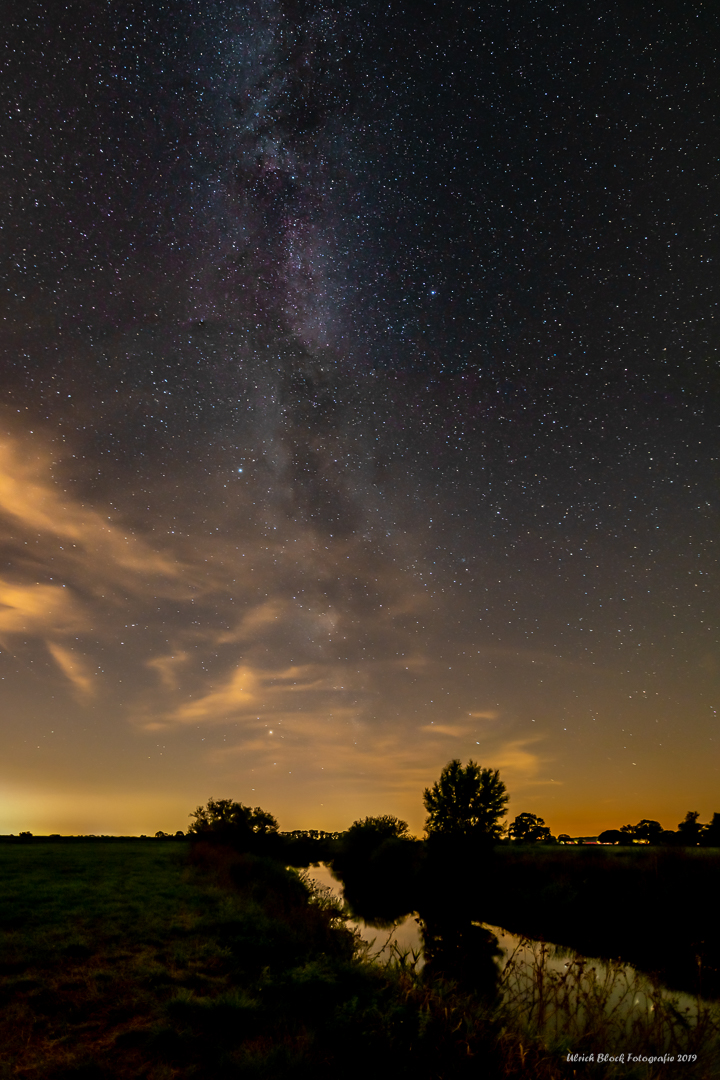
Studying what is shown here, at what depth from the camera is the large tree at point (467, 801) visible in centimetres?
5028

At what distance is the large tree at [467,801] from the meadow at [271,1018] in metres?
42.4

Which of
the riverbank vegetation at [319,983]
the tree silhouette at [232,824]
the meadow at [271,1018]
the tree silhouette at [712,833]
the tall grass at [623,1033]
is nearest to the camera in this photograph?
the meadow at [271,1018]

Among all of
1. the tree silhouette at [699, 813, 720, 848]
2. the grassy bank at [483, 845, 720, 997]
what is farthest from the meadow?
the tree silhouette at [699, 813, 720, 848]

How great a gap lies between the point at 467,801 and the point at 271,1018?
4964 cm

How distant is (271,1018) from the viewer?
7.63m

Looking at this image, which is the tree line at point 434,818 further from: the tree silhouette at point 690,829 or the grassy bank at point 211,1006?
the grassy bank at point 211,1006

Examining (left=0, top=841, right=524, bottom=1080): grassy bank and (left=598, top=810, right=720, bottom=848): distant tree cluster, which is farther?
(left=598, top=810, right=720, bottom=848): distant tree cluster

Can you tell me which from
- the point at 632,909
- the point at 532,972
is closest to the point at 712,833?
the point at 632,909

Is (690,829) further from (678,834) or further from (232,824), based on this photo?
(232,824)

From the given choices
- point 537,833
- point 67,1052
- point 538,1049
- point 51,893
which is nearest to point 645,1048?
point 538,1049

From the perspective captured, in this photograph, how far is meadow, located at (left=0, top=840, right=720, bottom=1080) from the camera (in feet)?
20.7

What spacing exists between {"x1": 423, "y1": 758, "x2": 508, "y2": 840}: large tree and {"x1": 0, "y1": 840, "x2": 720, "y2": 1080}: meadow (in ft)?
139

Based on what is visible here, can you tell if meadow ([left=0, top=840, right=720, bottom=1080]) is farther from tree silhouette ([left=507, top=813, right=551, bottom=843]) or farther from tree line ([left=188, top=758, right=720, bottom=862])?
tree silhouette ([left=507, top=813, right=551, bottom=843])

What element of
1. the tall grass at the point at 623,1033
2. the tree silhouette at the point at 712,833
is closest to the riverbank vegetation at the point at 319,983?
the tall grass at the point at 623,1033
